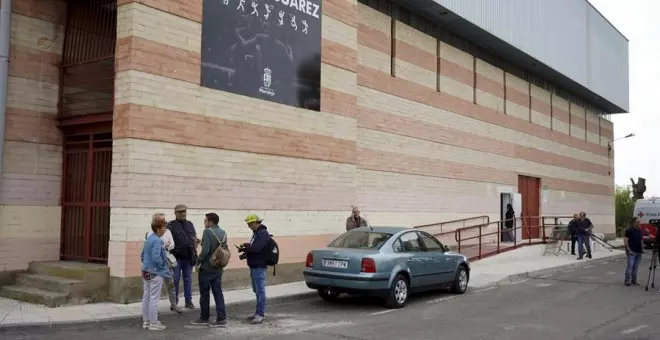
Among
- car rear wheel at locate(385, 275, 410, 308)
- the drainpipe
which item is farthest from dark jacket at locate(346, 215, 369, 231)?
the drainpipe

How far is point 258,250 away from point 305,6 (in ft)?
23.7

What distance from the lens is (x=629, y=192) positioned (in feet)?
193

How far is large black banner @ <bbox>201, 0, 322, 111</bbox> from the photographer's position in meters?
12.0

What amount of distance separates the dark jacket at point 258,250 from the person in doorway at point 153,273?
1.25 metres

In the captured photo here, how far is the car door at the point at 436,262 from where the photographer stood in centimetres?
1176

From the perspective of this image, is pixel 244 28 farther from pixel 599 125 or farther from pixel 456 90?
pixel 599 125

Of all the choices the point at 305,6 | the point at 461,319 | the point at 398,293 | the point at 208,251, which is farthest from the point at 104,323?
the point at 305,6

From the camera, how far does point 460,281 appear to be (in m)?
Answer: 12.9

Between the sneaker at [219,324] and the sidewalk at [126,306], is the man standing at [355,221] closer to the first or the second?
the sidewalk at [126,306]

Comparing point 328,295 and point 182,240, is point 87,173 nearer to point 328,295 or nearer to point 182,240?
point 182,240

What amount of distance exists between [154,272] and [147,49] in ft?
14.0

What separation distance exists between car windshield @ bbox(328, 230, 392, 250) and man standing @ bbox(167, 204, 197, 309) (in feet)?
8.80

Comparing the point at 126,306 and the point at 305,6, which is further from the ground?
the point at 305,6

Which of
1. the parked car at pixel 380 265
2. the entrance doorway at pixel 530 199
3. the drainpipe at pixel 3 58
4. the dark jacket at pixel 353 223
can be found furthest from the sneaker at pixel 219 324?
the entrance doorway at pixel 530 199
